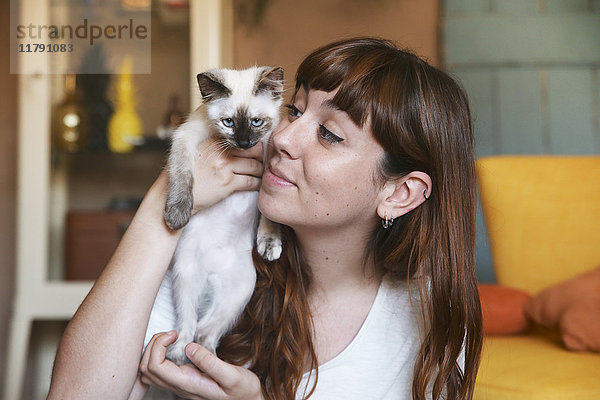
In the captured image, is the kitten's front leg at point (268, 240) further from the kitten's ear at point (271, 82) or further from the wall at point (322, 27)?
the wall at point (322, 27)

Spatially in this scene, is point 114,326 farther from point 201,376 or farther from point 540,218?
point 540,218

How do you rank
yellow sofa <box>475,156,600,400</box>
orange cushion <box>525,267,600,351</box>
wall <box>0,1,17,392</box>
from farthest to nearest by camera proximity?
wall <box>0,1,17,392</box> → yellow sofa <box>475,156,600,400</box> → orange cushion <box>525,267,600,351</box>

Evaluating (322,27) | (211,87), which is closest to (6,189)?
(322,27)

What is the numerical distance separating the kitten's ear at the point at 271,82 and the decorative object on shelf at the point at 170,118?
3.79ft

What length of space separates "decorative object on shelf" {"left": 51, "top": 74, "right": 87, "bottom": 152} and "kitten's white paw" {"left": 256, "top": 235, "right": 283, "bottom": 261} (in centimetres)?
153

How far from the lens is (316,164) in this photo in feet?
3.59

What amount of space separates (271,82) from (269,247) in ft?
1.30

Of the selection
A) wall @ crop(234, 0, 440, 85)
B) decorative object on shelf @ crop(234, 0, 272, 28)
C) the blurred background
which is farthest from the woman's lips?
decorative object on shelf @ crop(234, 0, 272, 28)

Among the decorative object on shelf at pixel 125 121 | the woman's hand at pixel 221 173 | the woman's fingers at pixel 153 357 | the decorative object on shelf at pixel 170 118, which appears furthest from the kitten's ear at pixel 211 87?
the decorative object on shelf at pixel 125 121

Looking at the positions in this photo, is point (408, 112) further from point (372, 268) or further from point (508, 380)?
point (508, 380)

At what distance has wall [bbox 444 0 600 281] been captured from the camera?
106 inches

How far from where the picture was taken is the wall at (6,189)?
106 inches

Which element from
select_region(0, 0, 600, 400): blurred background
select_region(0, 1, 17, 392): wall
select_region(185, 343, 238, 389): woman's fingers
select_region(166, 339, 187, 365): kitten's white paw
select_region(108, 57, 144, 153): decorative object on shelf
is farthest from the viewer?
select_region(0, 1, 17, 392): wall

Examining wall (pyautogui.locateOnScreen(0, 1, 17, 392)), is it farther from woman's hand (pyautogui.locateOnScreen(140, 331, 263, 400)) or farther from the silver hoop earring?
the silver hoop earring
